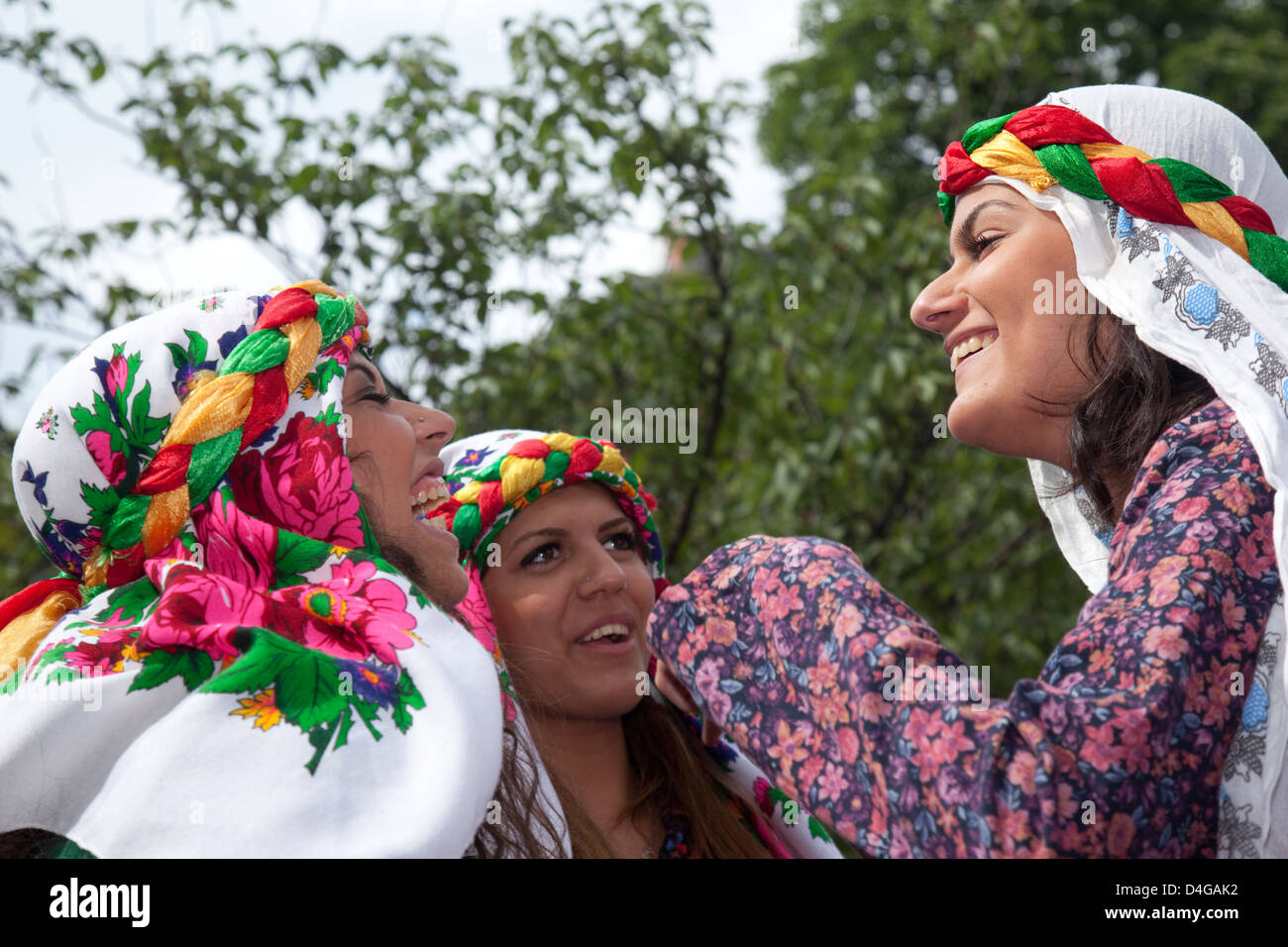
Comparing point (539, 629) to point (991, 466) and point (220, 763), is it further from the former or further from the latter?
point (991, 466)

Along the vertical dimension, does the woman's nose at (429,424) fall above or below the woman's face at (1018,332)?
below

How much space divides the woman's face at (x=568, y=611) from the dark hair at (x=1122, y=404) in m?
1.17

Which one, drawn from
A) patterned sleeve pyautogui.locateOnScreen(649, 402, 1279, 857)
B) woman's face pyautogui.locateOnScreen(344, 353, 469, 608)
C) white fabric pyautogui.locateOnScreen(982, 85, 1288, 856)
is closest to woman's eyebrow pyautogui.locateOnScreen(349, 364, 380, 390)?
woman's face pyautogui.locateOnScreen(344, 353, 469, 608)

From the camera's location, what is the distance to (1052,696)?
5.05 feet

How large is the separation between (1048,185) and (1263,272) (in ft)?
1.20

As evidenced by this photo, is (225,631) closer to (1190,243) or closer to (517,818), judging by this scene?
(517,818)

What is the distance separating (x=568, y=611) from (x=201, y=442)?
106 centimetres

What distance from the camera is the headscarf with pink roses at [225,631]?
1.73 m

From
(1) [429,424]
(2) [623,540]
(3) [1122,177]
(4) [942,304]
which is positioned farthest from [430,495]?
(3) [1122,177]

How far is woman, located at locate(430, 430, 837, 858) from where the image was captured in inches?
112

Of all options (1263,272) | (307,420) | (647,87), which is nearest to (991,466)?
(647,87)

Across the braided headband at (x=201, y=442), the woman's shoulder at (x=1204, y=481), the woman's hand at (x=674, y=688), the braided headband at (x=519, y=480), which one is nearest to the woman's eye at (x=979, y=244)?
the woman's shoulder at (x=1204, y=481)

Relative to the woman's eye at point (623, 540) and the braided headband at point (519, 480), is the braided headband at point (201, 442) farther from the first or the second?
the woman's eye at point (623, 540)

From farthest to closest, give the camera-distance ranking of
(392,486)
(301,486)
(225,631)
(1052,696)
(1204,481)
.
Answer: (392,486)
(301,486)
(225,631)
(1204,481)
(1052,696)
